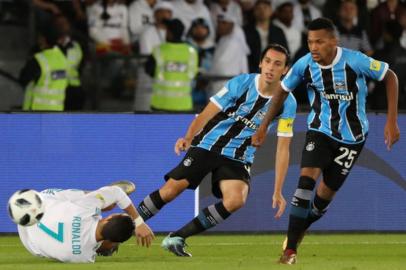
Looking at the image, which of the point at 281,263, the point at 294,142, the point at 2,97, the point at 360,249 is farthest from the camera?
the point at 2,97

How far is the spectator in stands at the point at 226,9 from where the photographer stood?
1739 centimetres

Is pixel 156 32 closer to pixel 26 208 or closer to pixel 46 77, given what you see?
pixel 46 77

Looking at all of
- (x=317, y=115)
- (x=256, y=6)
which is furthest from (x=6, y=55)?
(x=317, y=115)

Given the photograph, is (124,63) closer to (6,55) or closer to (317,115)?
(6,55)

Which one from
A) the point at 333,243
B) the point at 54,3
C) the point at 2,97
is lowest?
the point at 333,243

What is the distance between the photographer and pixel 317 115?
10.9 metres

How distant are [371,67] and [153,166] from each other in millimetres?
4114

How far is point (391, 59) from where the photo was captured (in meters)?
16.5

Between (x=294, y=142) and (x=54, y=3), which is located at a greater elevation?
(x=54, y=3)

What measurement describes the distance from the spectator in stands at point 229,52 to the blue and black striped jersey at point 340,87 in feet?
18.7

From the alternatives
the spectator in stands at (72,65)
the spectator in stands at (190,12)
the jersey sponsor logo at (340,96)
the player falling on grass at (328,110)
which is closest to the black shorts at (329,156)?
the player falling on grass at (328,110)

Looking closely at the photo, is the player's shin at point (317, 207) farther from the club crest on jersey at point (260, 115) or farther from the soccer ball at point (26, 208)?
the soccer ball at point (26, 208)

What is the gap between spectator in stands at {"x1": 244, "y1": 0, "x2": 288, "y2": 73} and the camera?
1684cm

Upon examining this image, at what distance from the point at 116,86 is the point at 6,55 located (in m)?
1.64
